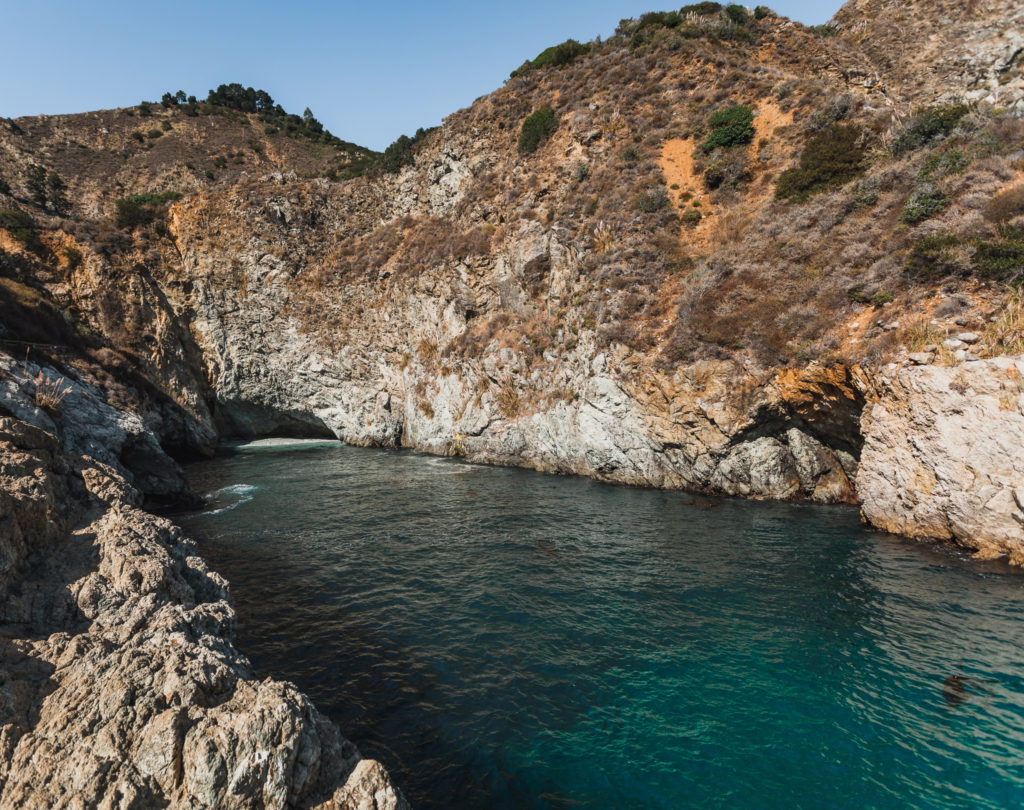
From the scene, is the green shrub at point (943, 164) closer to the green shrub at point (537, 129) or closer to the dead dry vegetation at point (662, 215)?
the dead dry vegetation at point (662, 215)

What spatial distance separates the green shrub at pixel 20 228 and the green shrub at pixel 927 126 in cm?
6415

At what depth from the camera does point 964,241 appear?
17.2 metres

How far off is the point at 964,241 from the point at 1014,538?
434 inches

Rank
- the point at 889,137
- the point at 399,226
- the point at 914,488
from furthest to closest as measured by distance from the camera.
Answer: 1. the point at 399,226
2. the point at 889,137
3. the point at 914,488

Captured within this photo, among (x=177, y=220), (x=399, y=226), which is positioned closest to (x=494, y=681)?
(x=399, y=226)

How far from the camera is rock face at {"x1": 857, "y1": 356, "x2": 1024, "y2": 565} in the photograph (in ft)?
45.4

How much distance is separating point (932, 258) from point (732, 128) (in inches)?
903

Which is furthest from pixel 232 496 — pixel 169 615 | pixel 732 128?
pixel 732 128

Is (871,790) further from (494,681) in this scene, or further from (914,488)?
(914,488)

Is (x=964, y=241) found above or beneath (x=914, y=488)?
above

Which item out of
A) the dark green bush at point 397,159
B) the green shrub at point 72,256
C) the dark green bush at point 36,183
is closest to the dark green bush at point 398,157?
the dark green bush at point 397,159

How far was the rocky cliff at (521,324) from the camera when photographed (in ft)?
19.7

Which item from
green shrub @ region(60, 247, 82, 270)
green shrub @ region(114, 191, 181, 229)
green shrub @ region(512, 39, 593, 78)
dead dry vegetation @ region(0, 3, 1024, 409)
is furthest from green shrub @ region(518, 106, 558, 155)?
green shrub @ region(60, 247, 82, 270)

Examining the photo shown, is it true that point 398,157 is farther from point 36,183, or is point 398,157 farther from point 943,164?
point 943,164
